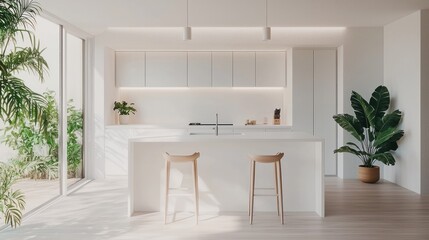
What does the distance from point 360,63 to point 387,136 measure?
5.11 feet

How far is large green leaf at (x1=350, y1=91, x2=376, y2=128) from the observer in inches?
240

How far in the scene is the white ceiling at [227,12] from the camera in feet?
16.5

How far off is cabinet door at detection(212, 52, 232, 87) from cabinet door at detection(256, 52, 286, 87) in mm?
553

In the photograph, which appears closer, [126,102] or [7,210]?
[7,210]

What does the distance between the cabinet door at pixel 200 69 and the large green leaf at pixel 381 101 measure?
2913 mm

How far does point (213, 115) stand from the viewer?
7.48 meters

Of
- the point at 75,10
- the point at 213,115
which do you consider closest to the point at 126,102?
the point at 213,115

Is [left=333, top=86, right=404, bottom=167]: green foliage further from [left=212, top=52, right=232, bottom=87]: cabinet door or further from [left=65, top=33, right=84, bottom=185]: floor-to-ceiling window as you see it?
[left=65, top=33, right=84, bottom=185]: floor-to-ceiling window

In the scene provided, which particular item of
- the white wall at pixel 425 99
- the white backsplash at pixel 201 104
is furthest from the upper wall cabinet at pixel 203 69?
the white wall at pixel 425 99

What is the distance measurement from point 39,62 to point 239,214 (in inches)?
107

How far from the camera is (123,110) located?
7145 millimetres

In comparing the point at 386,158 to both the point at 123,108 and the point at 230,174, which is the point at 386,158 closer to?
the point at 230,174

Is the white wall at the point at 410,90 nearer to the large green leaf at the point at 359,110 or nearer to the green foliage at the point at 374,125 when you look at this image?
the green foliage at the point at 374,125

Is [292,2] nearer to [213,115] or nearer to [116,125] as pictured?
[213,115]
